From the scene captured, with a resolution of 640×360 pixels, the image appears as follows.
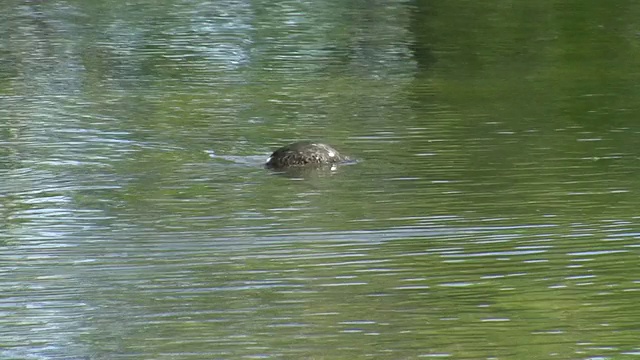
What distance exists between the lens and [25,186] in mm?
7664

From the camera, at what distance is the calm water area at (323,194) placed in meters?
4.98

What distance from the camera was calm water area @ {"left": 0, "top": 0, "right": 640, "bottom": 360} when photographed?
4.98m

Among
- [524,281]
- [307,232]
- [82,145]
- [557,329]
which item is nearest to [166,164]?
[82,145]

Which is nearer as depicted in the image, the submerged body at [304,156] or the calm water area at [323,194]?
the calm water area at [323,194]

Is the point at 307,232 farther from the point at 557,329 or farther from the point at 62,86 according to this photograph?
the point at 62,86

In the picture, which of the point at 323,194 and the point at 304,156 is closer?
the point at 323,194

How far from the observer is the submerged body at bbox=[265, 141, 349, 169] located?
809 cm

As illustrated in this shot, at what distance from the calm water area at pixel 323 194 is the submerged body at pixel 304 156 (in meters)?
0.11

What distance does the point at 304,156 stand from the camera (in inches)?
320

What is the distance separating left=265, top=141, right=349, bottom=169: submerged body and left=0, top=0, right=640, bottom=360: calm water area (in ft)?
0.35

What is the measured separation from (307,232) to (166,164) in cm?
191

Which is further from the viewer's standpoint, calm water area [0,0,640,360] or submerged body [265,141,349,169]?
submerged body [265,141,349,169]

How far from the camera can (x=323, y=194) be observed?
7.44 metres

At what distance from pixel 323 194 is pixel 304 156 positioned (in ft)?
2.40
